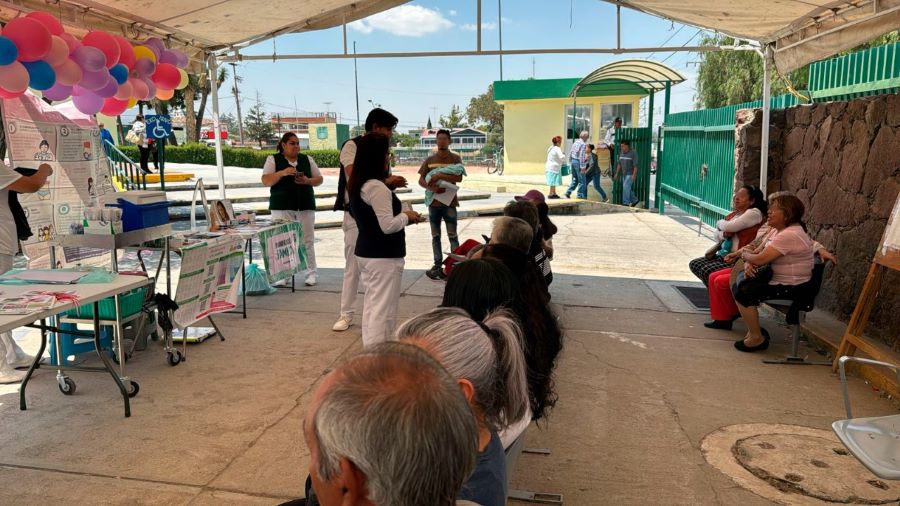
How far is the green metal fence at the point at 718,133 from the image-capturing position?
4863mm

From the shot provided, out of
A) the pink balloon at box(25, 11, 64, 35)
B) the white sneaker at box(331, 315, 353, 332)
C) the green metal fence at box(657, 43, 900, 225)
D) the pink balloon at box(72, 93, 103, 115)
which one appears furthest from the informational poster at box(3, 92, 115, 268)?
the green metal fence at box(657, 43, 900, 225)

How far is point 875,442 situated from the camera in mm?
2430

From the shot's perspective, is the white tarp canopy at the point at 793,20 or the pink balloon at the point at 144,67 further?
the pink balloon at the point at 144,67

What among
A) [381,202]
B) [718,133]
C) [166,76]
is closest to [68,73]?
[166,76]

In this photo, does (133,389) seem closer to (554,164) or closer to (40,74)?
(40,74)

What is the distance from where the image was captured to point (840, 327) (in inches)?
196

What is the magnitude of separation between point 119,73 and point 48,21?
81cm

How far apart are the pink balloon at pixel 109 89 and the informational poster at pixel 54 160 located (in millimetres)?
901

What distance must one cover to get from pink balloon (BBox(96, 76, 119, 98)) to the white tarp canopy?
4708 millimetres

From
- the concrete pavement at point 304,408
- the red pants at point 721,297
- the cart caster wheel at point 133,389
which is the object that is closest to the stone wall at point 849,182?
the concrete pavement at point 304,408

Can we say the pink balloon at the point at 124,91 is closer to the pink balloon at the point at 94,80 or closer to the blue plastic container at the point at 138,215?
the pink balloon at the point at 94,80

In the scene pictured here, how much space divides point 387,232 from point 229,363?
58.9 inches

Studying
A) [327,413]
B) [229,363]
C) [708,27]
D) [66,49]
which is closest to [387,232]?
[229,363]

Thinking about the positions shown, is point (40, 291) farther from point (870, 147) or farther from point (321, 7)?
point (870, 147)
